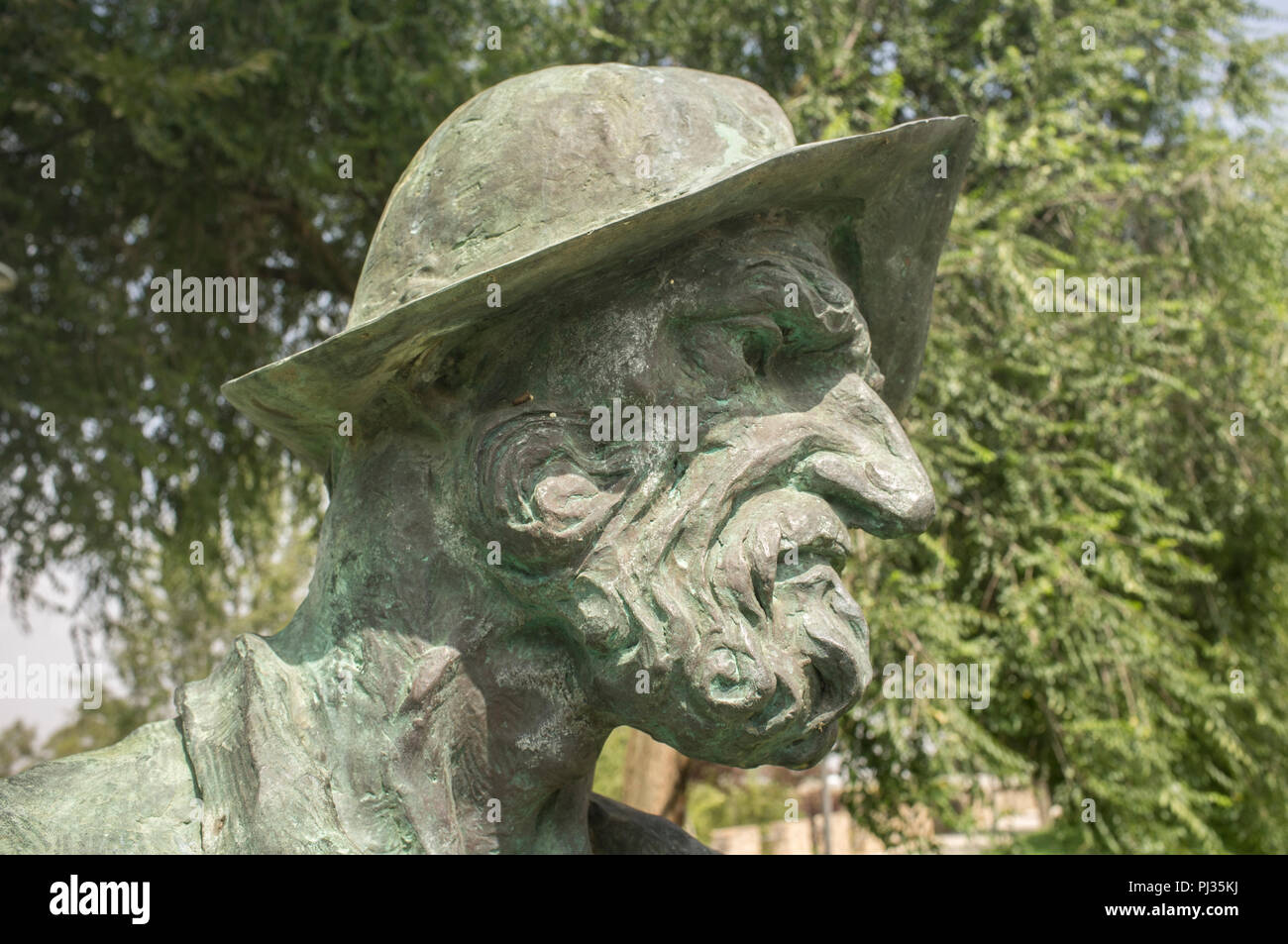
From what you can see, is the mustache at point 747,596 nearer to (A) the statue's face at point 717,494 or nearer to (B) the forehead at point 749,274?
(A) the statue's face at point 717,494

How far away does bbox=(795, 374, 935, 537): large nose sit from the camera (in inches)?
67.1

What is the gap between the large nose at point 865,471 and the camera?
1.71 m

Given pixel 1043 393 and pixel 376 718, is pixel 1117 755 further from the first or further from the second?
pixel 376 718

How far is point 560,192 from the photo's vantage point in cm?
166

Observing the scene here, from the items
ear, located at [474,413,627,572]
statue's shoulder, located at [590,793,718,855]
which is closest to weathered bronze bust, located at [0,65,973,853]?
ear, located at [474,413,627,572]

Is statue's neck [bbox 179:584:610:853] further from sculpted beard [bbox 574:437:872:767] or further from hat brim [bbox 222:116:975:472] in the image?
hat brim [bbox 222:116:975:472]

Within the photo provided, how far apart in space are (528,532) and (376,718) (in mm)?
344

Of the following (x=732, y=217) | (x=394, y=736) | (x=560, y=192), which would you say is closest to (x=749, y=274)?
(x=732, y=217)

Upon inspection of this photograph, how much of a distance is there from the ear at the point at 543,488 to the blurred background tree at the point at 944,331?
4255 millimetres

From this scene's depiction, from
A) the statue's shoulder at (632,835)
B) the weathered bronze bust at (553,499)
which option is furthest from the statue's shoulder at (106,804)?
the statue's shoulder at (632,835)

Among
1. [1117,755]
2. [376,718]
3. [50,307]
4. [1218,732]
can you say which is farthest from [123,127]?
[1218,732]

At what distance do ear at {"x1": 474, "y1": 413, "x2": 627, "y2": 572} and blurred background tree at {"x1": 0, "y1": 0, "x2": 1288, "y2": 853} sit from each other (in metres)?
4.25

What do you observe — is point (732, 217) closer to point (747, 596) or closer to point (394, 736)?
point (747, 596)

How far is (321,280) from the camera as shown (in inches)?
274
